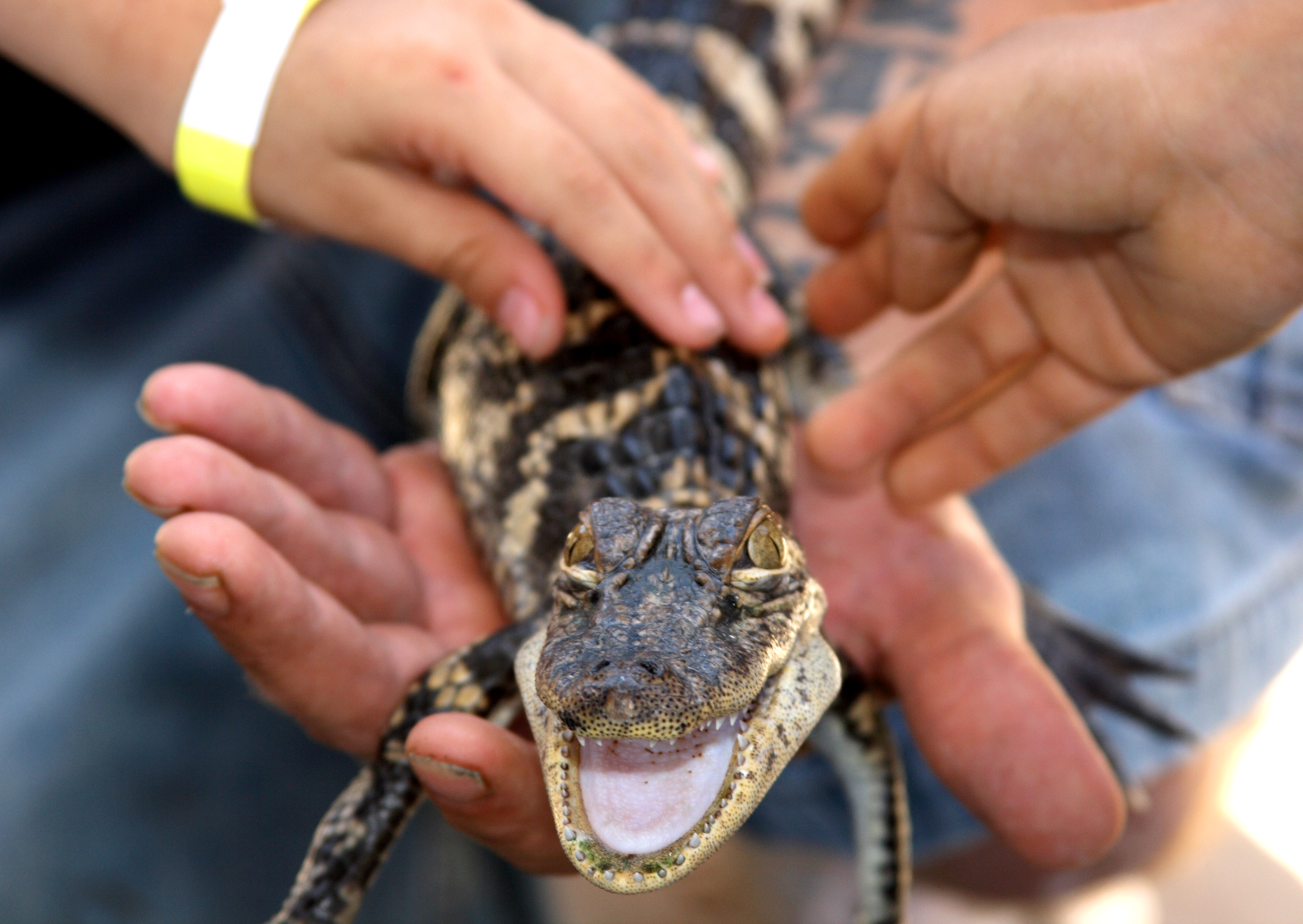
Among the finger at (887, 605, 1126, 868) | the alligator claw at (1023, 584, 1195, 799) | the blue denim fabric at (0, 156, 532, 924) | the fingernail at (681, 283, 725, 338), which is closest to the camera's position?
the blue denim fabric at (0, 156, 532, 924)

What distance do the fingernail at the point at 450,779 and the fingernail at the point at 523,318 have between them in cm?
78

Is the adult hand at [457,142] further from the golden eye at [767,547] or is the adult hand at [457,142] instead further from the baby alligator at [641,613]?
the golden eye at [767,547]

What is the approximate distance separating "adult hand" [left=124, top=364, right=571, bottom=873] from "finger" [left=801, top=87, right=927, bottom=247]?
106 cm

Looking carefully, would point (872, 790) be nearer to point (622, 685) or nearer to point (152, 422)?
point (622, 685)

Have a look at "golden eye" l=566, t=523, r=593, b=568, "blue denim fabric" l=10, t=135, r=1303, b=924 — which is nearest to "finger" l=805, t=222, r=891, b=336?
"blue denim fabric" l=10, t=135, r=1303, b=924

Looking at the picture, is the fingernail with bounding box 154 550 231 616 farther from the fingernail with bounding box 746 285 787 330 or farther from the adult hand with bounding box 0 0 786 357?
the fingernail with bounding box 746 285 787 330

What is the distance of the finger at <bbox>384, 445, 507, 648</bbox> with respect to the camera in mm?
1601

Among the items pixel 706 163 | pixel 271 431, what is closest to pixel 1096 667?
pixel 706 163

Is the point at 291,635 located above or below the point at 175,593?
below

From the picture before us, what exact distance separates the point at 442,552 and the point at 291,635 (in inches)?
19.0

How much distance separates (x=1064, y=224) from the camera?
1552 mm

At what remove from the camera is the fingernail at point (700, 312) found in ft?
5.64

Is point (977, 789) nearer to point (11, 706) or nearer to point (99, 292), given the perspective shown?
point (11, 706)

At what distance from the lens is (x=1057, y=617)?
2109mm
